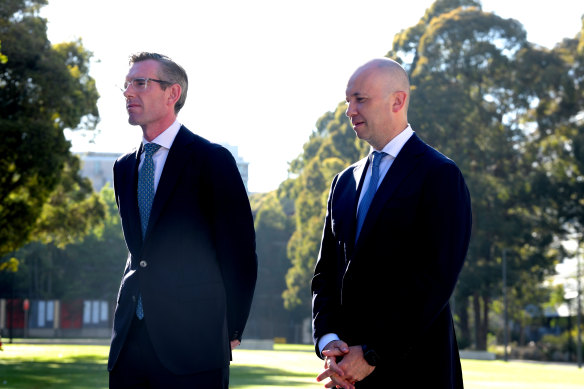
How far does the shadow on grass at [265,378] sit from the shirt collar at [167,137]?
14.6 m

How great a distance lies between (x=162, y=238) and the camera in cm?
466

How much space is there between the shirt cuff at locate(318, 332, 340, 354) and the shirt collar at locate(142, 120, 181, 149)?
1.25m

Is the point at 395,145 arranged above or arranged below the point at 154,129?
below

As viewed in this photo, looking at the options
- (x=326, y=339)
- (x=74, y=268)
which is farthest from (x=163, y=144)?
(x=74, y=268)

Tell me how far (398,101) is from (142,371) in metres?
1.61

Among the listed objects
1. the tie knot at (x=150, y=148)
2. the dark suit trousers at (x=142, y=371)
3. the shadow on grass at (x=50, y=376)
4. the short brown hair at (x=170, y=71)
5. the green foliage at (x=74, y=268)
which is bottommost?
the shadow on grass at (x=50, y=376)

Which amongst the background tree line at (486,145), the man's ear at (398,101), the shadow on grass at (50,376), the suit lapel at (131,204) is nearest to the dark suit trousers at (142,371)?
the suit lapel at (131,204)

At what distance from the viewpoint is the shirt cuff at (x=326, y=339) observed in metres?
4.28

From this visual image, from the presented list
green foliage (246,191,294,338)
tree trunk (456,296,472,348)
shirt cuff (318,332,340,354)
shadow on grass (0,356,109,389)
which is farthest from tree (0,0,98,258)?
green foliage (246,191,294,338)

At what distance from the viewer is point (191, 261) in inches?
183

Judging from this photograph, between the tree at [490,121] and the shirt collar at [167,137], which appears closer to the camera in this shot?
the shirt collar at [167,137]

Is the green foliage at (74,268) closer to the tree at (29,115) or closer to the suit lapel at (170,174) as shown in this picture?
the tree at (29,115)

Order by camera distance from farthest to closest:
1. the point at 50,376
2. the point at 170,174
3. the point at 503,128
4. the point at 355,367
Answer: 1. the point at 503,128
2. the point at 50,376
3. the point at 170,174
4. the point at 355,367

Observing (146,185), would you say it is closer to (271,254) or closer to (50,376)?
(50,376)
